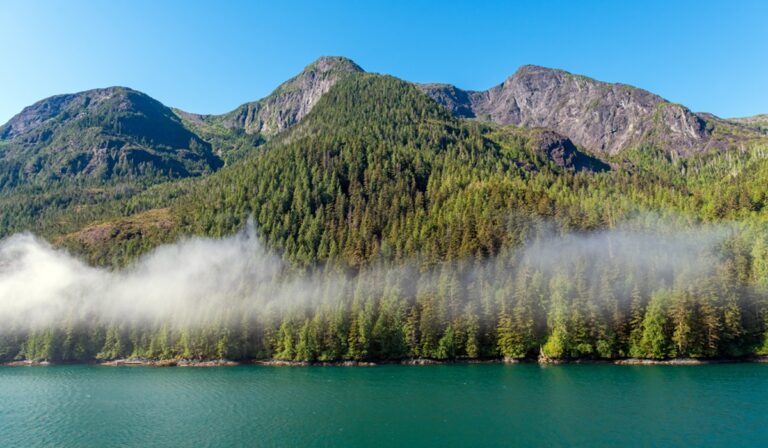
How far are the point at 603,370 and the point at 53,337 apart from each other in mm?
172236

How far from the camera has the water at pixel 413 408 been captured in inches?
2346

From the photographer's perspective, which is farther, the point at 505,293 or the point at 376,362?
the point at 376,362

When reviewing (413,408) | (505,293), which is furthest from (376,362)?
(413,408)

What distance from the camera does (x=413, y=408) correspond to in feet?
245

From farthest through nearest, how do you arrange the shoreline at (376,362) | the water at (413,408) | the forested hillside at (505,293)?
1. the forested hillside at (505,293)
2. the shoreline at (376,362)
3. the water at (413,408)

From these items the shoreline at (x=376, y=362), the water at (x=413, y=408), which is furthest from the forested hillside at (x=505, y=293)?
the water at (x=413, y=408)

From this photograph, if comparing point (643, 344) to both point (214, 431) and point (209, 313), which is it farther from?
point (209, 313)

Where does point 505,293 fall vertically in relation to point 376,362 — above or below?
above

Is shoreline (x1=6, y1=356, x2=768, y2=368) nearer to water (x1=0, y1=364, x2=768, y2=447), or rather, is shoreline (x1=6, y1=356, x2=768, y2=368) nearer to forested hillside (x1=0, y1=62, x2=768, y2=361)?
forested hillside (x1=0, y1=62, x2=768, y2=361)

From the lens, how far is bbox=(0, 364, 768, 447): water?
59594mm

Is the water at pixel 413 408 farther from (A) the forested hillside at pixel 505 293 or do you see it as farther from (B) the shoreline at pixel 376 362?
(A) the forested hillside at pixel 505 293

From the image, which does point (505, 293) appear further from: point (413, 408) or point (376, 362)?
point (413, 408)

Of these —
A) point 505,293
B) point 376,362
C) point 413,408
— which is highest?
point 505,293

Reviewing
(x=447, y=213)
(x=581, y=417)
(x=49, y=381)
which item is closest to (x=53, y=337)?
(x=49, y=381)
